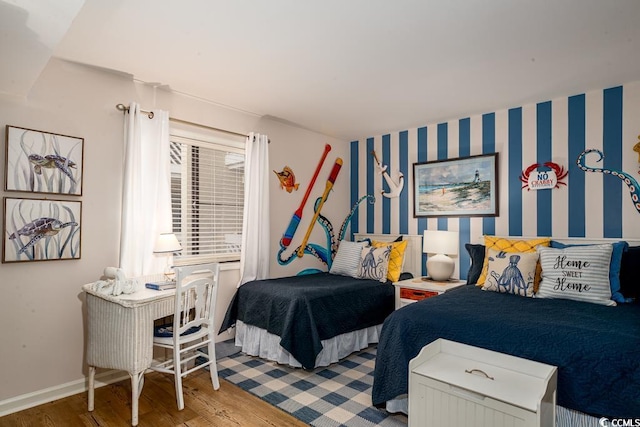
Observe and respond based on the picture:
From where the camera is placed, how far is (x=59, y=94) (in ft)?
8.85

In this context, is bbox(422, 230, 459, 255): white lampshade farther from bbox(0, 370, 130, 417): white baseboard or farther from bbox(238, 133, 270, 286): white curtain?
bbox(0, 370, 130, 417): white baseboard

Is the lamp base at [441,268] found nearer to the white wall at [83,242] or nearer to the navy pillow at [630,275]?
the navy pillow at [630,275]

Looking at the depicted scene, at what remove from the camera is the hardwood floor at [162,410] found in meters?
2.30

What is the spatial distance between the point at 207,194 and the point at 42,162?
136 centimetres

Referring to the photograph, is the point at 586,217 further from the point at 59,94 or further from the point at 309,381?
the point at 59,94

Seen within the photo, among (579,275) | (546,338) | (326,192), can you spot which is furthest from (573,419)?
(326,192)

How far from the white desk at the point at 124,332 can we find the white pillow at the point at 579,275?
9.05ft

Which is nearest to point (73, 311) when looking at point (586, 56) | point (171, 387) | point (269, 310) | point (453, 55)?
point (171, 387)

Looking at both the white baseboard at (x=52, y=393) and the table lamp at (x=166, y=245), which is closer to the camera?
the white baseboard at (x=52, y=393)

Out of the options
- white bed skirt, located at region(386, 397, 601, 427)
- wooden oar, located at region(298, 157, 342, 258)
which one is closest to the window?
Result: wooden oar, located at region(298, 157, 342, 258)

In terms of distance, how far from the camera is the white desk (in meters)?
2.28

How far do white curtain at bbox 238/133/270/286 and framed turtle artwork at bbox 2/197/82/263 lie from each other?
4.87 feet

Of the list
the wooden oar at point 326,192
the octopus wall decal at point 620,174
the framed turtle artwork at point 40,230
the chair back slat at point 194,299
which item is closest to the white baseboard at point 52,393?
the chair back slat at point 194,299

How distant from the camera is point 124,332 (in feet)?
7.55
